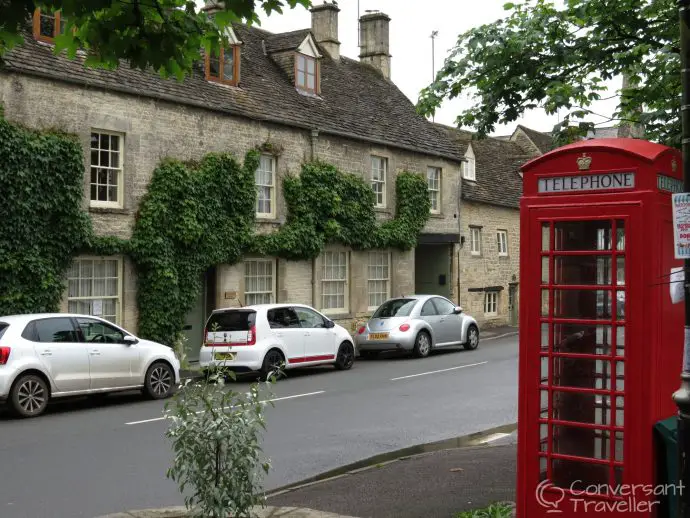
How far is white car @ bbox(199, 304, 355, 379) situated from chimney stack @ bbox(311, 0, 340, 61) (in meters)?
14.6

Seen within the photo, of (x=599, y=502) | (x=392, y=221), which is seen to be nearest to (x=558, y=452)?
(x=599, y=502)

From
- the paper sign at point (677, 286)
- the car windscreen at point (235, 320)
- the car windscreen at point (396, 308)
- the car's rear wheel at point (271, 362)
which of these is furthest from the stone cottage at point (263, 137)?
the paper sign at point (677, 286)

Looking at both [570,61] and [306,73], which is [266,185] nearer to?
[306,73]

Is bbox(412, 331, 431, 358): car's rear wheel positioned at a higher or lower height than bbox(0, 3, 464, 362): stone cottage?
lower

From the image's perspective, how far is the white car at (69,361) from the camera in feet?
43.4

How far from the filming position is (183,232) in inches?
810

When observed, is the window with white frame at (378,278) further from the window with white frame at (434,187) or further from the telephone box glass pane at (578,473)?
the telephone box glass pane at (578,473)

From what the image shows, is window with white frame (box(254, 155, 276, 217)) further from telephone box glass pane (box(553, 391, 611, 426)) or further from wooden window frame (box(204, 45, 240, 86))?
telephone box glass pane (box(553, 391, 611, 426))

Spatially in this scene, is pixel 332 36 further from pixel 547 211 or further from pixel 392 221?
pixel 547 211

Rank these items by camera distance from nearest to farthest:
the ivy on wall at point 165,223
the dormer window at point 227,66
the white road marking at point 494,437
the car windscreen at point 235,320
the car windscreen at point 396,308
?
the white road marking at point 494,437 → the ivy on wall at point 165,223 → the car windscreen at point 235,320 → the dormer window at point 227,66 → the car windscreen at point 396,308

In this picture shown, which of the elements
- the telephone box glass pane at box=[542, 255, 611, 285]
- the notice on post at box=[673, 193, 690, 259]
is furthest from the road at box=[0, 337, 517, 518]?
the notice on post at box=[673, 193, 690, 259]

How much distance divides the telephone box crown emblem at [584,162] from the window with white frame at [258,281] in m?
17.7

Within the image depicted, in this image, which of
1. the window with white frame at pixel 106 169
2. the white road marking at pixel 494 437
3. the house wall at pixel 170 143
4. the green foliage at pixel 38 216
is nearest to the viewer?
the white road marking at pixel 494 437

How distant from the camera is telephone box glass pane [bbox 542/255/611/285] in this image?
593 centimetres
